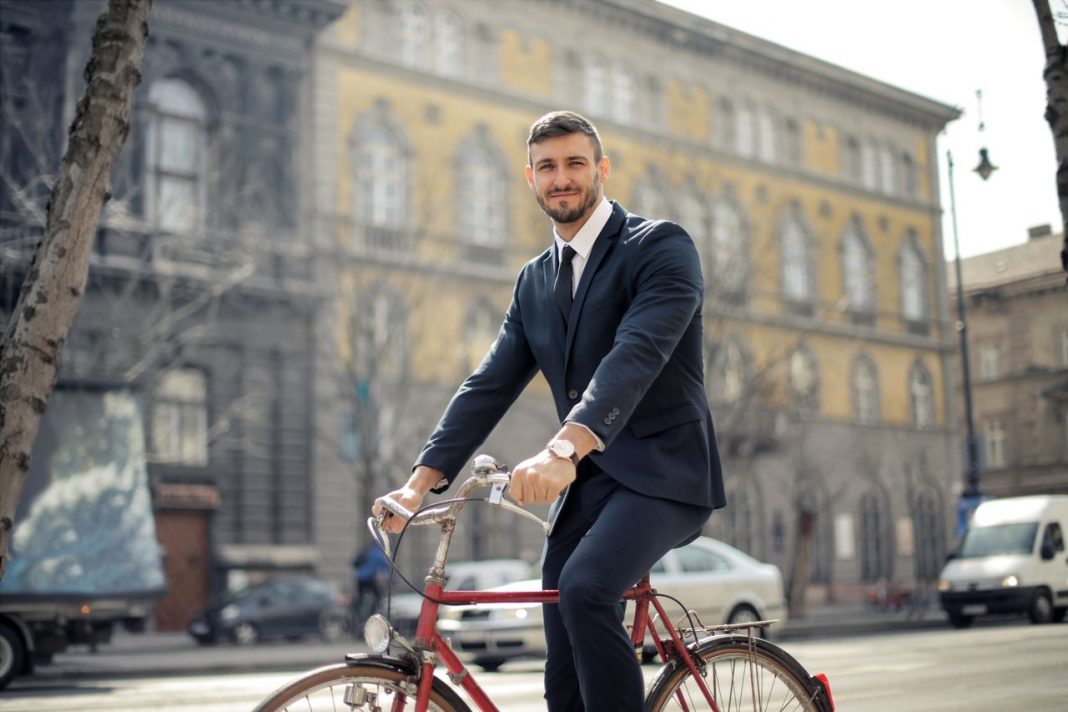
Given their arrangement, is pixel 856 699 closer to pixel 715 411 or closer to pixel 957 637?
pixel 957 637

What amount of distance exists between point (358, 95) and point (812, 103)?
63.7 ft

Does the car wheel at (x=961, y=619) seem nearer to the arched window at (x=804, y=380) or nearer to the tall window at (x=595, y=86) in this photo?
the arched window at (x=804, y=380)

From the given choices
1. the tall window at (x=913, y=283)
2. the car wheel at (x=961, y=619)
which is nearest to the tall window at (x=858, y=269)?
the tall window at (x=913, y=283)

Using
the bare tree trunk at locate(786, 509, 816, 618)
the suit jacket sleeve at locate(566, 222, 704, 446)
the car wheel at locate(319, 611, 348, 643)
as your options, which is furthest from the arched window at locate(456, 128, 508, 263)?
the suit jacket sleeve at locate(566, 222, 704, 446)

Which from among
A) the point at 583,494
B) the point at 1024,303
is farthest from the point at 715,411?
the point at 583,494

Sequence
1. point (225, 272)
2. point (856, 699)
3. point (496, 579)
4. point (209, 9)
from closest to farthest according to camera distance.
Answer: point (856, 699) < point (496, 579) < point (225, 272) < point (209, 9)

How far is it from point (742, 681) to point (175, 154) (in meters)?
29.0

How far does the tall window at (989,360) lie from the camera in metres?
37.6

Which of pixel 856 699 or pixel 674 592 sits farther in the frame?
pixel 674 592

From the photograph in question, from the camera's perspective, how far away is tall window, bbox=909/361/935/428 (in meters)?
51.2

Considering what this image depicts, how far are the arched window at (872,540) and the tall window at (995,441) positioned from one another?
405 centimetres

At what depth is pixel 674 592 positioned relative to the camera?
56.0 feet

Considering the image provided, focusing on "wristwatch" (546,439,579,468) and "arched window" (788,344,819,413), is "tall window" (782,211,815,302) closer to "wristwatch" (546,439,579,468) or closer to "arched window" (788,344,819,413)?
"arched window" (788,344,819,413)

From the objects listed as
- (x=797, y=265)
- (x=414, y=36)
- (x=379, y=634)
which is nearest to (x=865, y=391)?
(x=797, y=265)
